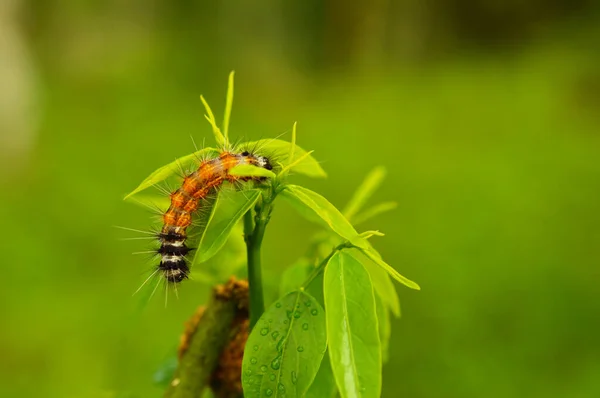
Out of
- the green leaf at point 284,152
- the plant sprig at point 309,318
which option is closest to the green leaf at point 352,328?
the plant sprig at point 309,318

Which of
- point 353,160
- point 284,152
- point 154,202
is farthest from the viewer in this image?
point 353,160

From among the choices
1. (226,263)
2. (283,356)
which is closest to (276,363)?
(283,356)

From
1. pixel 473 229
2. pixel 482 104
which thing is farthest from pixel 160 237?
pixel 482 104

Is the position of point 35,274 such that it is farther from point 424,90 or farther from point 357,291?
point 424,90

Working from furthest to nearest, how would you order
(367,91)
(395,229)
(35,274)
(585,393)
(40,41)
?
(40,41)
(367,91)
(395,229)
(35,274)
(585,393)

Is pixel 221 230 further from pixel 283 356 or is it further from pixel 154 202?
pixel 154 202

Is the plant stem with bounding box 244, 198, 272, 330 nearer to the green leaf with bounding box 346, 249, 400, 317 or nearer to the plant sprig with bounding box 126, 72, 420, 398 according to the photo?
the plant sprig with bounding box 126, 72, 420, 398
